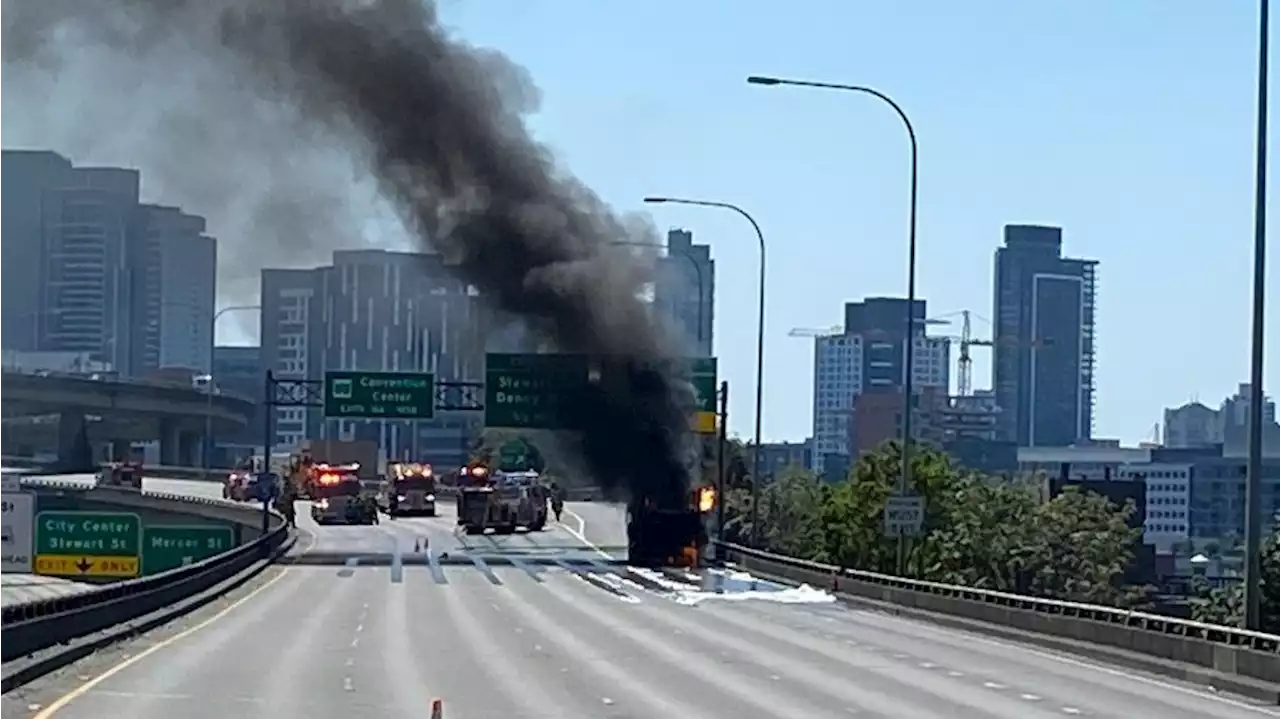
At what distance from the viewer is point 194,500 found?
365 ft

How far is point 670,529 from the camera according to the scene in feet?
244

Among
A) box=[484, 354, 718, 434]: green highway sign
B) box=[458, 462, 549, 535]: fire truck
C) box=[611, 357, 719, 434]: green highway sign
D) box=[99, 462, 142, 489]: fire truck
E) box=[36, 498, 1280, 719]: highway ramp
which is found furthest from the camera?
box=[99, 462, 142, 489]: fire truck

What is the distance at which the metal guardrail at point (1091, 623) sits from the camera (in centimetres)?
3098

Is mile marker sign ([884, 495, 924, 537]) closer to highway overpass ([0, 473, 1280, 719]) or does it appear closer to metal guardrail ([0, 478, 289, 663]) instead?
highway overpass ([0, 473, 1280, 719])

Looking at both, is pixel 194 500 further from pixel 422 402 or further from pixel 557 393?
pixel 557 393

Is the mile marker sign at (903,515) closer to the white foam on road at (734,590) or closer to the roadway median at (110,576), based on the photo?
the white foam on road at (734,590)

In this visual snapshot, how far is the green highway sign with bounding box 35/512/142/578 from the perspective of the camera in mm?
49031

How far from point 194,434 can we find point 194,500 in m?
72.5

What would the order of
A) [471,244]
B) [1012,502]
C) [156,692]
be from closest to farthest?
[156,692]
[471,244]
[1012,502]

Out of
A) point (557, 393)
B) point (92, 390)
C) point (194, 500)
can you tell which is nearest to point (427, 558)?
point (557, 393)

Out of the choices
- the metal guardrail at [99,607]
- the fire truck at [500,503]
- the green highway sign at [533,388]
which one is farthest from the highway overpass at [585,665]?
the fire truck at [500,503]

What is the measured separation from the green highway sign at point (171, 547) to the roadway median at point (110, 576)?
0.03m

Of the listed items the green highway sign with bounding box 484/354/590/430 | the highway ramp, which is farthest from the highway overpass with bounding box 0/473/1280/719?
the green highway sign with bounding box 484/354/590/430

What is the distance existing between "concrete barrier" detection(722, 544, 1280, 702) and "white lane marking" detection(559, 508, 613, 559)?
88.5 feet
